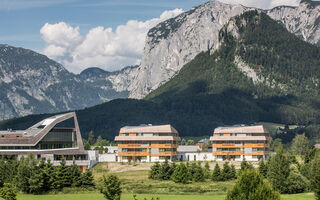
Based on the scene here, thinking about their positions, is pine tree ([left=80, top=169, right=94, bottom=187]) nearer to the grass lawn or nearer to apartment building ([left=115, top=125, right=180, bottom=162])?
the grass lawn

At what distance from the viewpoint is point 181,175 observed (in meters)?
141

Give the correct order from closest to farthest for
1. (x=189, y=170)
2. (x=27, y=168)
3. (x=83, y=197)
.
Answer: (x=83, y=197)
(x=27, y=168)
(x=189, y=170)

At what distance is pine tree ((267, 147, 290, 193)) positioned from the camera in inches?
5123

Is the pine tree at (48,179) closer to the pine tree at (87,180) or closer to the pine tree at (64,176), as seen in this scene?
the pine tree at (64,176)

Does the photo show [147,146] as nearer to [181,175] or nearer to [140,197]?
[181,175]

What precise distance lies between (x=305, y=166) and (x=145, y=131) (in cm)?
5908

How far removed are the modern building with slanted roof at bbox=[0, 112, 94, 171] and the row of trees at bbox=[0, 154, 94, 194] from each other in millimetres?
23423

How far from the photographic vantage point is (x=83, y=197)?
120000 millimetres

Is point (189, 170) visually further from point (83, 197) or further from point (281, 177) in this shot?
point (83, 197)

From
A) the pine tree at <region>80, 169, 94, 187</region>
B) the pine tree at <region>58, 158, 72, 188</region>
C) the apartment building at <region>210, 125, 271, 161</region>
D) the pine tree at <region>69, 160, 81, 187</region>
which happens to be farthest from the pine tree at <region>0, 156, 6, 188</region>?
the apartment building at <region>210, 125, 271, 161</region>

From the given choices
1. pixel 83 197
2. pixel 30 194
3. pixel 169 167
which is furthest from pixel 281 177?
pixel 30 194

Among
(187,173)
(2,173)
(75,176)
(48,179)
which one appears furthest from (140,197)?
(2,173)

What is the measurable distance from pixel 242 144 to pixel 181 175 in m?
54.4

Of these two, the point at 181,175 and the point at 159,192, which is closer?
the point at 159,192
